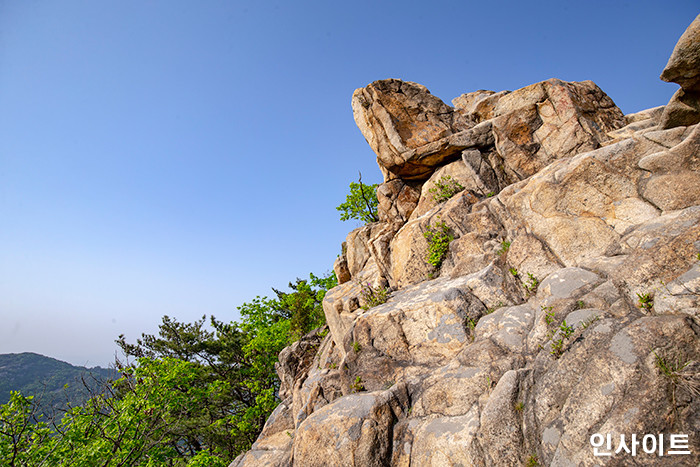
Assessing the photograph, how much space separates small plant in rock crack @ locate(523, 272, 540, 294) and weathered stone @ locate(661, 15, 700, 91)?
7.04 m

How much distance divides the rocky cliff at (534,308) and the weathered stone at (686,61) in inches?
1.3

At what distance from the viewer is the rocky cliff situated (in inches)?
201

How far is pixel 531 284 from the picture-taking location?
29.7 feet

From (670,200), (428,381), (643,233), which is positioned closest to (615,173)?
(670,200)

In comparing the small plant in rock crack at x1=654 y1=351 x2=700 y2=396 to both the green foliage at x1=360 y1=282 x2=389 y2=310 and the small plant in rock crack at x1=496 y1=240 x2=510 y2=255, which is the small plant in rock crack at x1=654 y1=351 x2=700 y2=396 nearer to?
the small plant in rock crack at x1=496 y1=240 x2=510 y2=255

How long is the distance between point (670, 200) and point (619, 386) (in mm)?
5973

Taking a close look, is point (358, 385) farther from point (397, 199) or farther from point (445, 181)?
point (397, 199)

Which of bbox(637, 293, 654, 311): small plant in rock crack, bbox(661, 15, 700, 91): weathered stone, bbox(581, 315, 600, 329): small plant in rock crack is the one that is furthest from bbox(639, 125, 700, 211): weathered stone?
bbox(581, 315, 600, 329): small plant in rock crack

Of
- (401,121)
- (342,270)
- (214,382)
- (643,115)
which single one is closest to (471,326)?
(342,270)

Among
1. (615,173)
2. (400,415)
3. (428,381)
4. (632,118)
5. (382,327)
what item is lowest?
(400,415)

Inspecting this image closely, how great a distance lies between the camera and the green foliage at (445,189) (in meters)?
15.3

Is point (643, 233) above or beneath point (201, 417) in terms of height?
above

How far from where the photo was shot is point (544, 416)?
5.61 metres

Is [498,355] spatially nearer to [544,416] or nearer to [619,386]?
[544,416]
